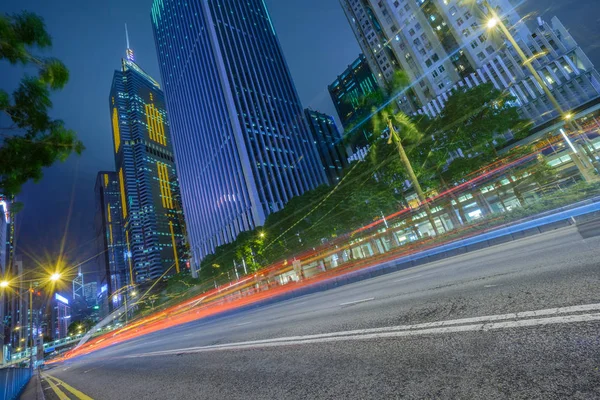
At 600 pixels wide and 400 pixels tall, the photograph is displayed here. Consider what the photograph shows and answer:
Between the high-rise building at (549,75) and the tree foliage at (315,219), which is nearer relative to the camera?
the tree foliage at (315,219)

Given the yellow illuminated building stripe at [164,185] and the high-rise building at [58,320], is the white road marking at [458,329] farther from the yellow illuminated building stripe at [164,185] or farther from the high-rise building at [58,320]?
the high-rise building at [58,320]

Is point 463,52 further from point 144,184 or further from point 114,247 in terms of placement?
point 114,247

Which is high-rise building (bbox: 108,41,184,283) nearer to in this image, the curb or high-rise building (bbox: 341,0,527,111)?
high-rise building (bbox: 341,0,527,111)

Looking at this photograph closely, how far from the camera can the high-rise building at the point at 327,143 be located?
100 meters

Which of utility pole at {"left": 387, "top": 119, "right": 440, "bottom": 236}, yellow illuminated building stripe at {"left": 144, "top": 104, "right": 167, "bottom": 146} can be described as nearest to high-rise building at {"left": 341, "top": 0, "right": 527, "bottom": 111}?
utility pole at {"left": 387, "top": 119, "right": 440, "bottom": 236}

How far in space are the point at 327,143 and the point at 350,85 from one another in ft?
126

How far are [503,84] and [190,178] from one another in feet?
307

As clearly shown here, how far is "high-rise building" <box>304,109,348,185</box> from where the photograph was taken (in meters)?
100

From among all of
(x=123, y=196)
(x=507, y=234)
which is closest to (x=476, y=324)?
(x=507, y=234)

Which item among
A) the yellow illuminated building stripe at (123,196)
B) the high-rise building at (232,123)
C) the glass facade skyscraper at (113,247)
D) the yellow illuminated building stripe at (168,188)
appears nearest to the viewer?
the high-rise building at (232,123)

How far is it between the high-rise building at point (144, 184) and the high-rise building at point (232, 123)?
76.4 metres

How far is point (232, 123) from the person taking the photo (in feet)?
243

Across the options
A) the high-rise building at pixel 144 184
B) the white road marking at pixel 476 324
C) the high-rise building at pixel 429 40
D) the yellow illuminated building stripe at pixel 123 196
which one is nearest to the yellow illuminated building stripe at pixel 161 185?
the high-rise building at pixel 144 184

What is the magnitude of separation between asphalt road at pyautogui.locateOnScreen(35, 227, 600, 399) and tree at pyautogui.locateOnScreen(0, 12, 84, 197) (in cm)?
601
